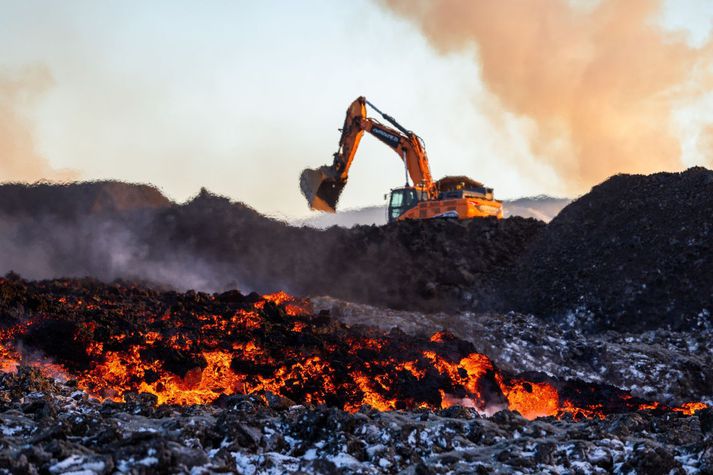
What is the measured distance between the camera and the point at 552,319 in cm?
1864

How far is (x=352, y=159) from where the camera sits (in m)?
26.3

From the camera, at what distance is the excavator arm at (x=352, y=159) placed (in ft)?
83.5

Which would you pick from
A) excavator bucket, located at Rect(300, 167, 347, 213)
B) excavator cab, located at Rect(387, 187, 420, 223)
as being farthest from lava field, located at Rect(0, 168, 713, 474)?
excavator cab, located at Rect(387, 187, 420, 223)

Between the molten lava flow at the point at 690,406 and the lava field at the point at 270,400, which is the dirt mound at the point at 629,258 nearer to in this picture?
the molten lava flow at the point at 690,406

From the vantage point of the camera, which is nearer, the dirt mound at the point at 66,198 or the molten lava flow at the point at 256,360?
the molten lava flow at the point at 256,360

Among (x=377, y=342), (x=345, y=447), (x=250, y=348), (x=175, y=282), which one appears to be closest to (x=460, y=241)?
(x=175, y=282)

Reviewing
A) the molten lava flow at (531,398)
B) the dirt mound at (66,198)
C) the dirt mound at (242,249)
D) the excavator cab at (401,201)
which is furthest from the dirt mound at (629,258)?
the dirt mound at (66,198)

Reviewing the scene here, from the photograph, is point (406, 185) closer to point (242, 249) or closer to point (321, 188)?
point (321, 188)

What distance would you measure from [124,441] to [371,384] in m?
6.29

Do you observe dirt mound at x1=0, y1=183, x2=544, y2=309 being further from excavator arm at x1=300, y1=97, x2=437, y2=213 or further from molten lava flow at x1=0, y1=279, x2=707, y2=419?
molten lava flow at x1=0, y1=279, x2=707, y2=419

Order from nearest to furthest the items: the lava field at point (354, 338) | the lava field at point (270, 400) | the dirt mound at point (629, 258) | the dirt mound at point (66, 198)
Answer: the lava field at point (270, 400) < the lava field at point (354, 338) < the dirt mound at point (629, 258) < the dirt mound at point (66, 198)

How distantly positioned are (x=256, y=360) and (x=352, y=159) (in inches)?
631

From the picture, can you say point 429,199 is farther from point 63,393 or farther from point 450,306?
point 63,393

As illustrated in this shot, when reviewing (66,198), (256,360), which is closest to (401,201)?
(66,198)
